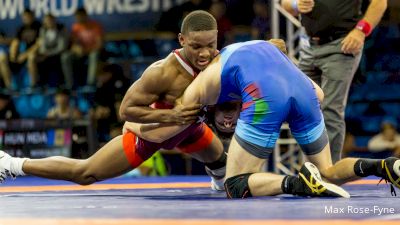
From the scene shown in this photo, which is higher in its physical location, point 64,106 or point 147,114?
point 147,114

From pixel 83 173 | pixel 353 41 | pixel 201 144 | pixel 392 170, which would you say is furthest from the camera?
pixel 353 41

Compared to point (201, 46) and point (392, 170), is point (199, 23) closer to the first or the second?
point (201, 46)

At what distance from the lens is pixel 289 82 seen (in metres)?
4.08

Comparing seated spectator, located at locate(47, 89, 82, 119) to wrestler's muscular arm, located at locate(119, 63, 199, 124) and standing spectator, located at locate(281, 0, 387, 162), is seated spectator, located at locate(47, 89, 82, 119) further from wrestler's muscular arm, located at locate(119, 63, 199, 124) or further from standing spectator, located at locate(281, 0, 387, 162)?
wrestler's muscular arm, located at locate(119, 63, 199, 124)

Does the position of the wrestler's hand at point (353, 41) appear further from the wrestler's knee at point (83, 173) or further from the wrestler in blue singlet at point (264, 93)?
the wrestler's knee at point (83, 173)

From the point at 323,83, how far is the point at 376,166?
71.0 inches

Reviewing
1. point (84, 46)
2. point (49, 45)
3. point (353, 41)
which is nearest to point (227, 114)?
point (353, 41)

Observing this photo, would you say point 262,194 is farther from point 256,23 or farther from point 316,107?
point 256,23

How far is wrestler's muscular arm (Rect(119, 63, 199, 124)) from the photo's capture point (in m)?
4.29

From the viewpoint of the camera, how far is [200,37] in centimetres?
423

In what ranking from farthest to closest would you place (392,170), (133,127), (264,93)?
(133,127) < (264,93) < (392,170)

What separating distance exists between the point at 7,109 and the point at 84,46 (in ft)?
3.82

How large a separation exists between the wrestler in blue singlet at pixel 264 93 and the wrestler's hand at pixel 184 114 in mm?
136

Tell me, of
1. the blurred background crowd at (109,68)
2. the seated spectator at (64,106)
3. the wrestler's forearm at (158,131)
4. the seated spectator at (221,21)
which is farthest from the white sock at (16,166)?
the seated spectator at (64,106)
